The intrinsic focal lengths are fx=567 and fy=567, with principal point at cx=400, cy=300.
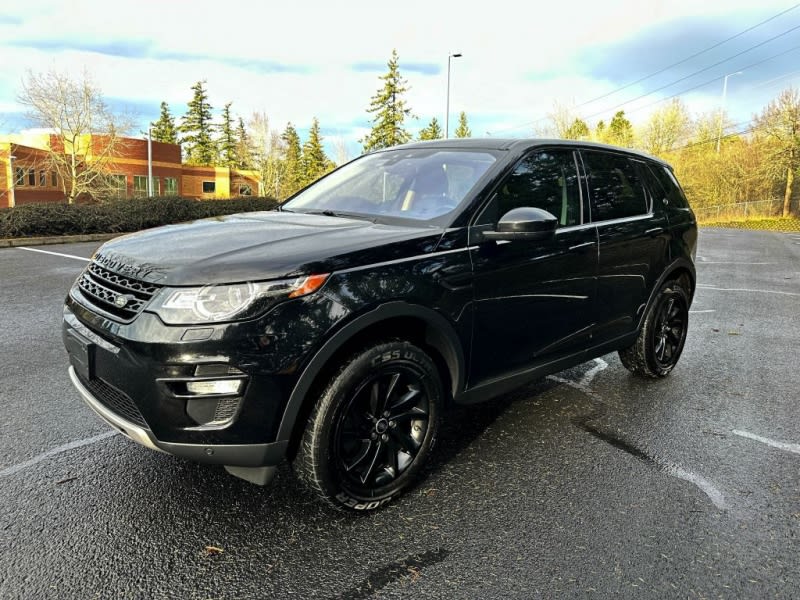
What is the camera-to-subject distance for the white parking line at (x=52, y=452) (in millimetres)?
3055

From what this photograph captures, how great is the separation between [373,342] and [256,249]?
2.23ft

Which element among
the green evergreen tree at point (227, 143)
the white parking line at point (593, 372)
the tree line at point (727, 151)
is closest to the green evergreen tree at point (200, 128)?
the green evergreen tree at point (227, 143)

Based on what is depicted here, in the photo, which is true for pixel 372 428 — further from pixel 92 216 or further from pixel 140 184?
pixel 140 184

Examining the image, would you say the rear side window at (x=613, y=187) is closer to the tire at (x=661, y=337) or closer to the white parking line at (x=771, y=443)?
the tire at (x=661, y=337)

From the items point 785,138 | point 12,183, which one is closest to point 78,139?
point 12,183

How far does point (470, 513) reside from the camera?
9.01ft

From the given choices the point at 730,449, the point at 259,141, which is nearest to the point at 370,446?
the point at 730,449

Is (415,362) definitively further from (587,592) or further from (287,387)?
(587,592)

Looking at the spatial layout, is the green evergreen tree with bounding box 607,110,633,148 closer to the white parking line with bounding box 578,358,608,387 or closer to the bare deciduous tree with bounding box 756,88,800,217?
the bare deciduous tree with bounding box 756,88,800,217

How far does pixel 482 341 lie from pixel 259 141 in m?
66.2

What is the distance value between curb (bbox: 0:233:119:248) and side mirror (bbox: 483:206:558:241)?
16.3 m

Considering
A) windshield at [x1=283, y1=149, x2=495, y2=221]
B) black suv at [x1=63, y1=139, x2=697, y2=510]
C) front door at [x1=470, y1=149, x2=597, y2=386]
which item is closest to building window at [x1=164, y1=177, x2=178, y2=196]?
windshield at [x1=283, y1=149, x2=495, y2=221]

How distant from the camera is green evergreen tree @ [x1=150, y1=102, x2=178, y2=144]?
78.9 metres

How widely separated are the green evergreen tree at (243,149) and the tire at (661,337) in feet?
220
